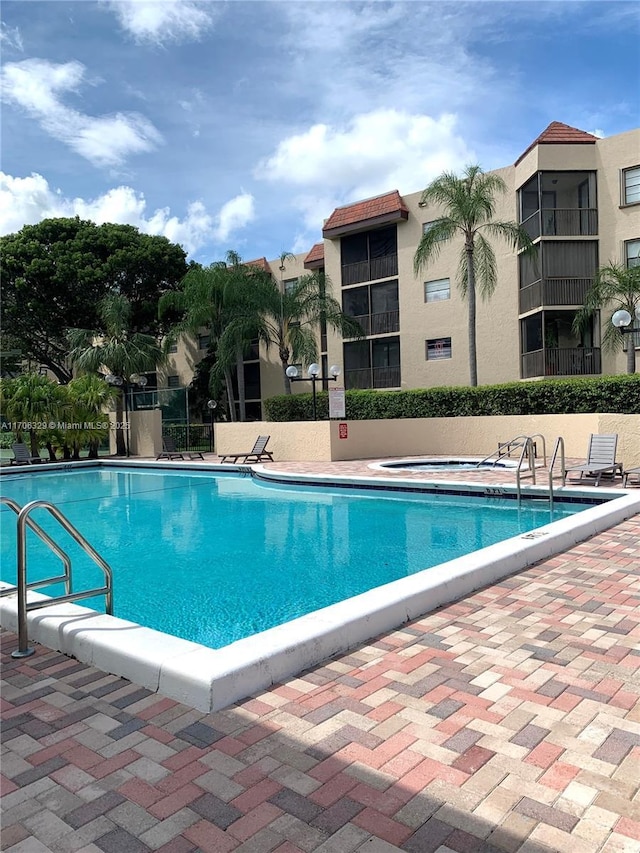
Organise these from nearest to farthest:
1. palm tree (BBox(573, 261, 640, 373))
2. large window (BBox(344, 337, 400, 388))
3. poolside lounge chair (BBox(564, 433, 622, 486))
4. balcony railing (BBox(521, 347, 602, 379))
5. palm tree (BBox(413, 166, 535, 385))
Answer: poolside lounge chair (BBox(564, 433, 622, 486)) → palm tree (BBox(573, 261, 640, 373)) → palm tree (BBox(413, 166, 535, 385)) → balcony railing (BBox(521, 347, 602, 379)) → large window (BBox(344, 337, 400, 388))

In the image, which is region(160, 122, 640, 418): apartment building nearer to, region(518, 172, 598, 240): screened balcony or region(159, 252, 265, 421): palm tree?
region(518, 172, 598, 240): screened balcony

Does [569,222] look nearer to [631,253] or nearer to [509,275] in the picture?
[631,253]

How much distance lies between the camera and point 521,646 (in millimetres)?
3725

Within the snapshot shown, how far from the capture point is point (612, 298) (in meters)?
20.1

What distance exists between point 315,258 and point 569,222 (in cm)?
1321

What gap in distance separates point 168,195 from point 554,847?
19334 mm

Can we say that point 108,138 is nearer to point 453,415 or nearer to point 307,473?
point 307,473

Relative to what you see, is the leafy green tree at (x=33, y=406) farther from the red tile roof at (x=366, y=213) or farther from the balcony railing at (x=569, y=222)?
the balcony railing at (x=569, y=222)

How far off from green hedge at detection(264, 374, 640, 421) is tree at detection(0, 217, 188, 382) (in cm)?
1531

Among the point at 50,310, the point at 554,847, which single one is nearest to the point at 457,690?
the point at 554,847

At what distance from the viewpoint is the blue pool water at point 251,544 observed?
605 cm

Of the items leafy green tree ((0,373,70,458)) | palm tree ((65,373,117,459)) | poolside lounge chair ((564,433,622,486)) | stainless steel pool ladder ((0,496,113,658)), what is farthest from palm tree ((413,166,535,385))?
stainless steel pool ladder ((0,496,113,658))

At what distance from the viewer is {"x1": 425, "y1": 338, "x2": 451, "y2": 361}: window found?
25.4 m

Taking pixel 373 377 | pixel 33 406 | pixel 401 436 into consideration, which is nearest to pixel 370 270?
pixel 373 377
